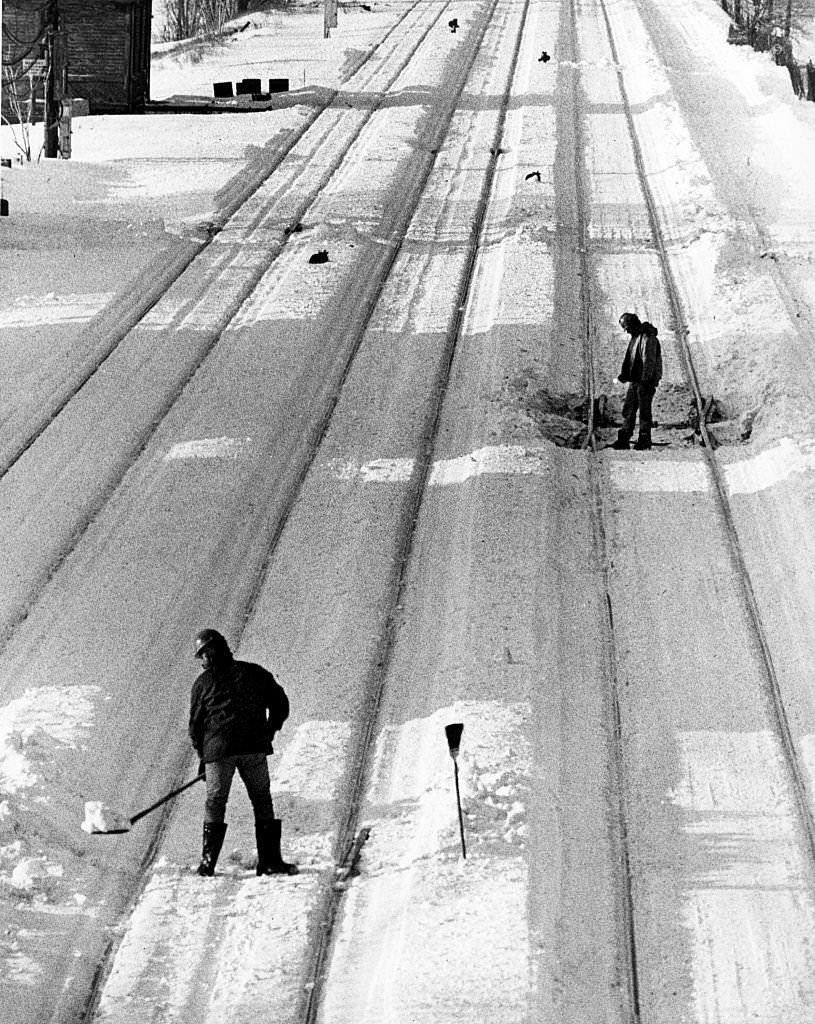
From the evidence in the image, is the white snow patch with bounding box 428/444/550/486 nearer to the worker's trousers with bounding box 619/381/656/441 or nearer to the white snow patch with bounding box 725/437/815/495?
the worker's trousers with bounding box 619/381/656/441

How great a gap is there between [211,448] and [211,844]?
792 cm

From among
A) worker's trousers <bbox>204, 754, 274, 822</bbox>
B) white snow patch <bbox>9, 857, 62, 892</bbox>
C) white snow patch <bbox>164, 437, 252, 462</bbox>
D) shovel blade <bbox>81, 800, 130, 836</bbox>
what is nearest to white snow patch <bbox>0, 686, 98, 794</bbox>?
shovel blade <bbox>81, 800, 130, 836</bbox>

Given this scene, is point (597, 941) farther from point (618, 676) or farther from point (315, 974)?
point (618, 676)

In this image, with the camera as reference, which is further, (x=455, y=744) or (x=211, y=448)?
(x=211, y=448)

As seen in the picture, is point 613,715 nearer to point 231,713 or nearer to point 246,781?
point 246,781

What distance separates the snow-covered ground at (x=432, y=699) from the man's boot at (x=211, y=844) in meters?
0.09

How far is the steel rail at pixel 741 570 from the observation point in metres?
11.5

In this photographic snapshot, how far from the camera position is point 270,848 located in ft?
34.6

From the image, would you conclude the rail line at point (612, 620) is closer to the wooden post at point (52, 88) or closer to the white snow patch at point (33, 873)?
the white snow patch at point (33, 873)

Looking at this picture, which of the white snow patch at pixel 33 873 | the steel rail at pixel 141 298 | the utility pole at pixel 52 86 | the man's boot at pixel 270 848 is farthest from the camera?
the utility pole at pixel 52 86

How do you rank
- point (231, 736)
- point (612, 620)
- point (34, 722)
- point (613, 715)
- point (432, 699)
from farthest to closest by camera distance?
point (612, 620)
point (432, 699)
point (613, 715)
point (34, 722)
point (231, 736)

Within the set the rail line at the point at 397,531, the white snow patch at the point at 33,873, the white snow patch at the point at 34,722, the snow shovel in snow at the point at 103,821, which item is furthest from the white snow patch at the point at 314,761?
the white snow patch at the point at 33,873

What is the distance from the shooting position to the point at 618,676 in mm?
13117

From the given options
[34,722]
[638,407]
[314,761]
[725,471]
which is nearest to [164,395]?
[638,407]
